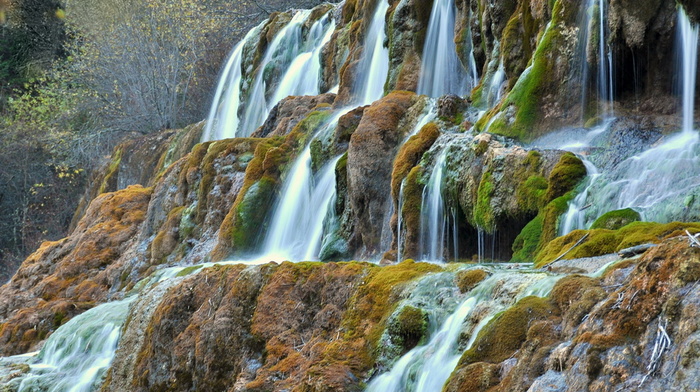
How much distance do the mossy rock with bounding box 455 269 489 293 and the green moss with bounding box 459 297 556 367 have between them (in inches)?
39.9

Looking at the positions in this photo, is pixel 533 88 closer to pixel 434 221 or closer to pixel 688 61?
pixel 688 61

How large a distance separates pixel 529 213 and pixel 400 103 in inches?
171

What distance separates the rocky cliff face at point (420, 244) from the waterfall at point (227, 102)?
6.23m

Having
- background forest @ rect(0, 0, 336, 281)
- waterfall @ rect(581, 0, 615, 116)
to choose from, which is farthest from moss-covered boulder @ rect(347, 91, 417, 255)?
background forest @ rect(0, 0, 336, 281)

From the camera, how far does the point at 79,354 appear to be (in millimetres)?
11586

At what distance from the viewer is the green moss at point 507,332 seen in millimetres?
5664

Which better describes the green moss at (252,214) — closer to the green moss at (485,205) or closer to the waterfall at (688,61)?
the green moss at (485,205)

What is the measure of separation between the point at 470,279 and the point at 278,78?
689 inches

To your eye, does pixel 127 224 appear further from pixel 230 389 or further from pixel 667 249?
pixel 667 249

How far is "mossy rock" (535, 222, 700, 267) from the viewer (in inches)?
266

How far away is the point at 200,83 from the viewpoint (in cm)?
3231

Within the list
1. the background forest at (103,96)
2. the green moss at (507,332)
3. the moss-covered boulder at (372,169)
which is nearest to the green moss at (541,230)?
the green moss at (507,332)

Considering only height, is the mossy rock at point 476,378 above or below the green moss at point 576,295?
below

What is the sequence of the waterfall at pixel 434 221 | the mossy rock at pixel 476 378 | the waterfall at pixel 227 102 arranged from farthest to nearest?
1. the waterfall at pixel 227 102
2. the waterfall at pixel 434 221
3. the mossy rock at pixel 476 378
